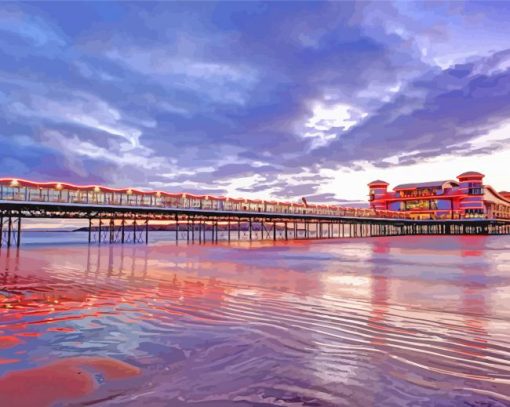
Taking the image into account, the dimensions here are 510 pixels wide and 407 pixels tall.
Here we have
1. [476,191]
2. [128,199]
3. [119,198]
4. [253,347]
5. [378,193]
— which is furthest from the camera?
[378,193]

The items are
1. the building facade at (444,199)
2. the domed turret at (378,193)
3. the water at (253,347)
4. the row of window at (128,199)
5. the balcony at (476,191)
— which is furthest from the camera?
the domed turret at (378,193)

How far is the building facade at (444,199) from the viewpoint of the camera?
85000 millimetres

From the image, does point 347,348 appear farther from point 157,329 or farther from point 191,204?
point 191,204

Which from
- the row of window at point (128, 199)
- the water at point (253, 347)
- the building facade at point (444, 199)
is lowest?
the water at point (253, 347)

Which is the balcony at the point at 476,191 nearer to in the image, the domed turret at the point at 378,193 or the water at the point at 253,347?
the domed turret at the point at 378,193

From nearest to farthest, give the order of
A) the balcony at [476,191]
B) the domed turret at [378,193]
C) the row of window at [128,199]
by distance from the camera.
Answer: the row of window at [128,199] → the balcony at [476,191] → the domed turret at [378,193]

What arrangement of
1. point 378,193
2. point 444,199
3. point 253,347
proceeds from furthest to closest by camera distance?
point 378,193 < point 444,199 < point 253,347

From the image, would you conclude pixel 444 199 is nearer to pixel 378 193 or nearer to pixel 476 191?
pixel 476 191

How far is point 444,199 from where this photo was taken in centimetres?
8800

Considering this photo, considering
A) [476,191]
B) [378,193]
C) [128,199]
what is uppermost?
[378,193]

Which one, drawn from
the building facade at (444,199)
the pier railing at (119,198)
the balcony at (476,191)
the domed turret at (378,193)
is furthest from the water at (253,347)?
the domed turret at (378,193)

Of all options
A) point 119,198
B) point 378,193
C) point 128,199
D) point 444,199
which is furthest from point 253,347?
point 378,193

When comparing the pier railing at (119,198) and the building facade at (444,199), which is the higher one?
the building facade at (444,199)

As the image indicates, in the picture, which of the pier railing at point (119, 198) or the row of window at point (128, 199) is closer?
the pier railing at point (119, 198)
